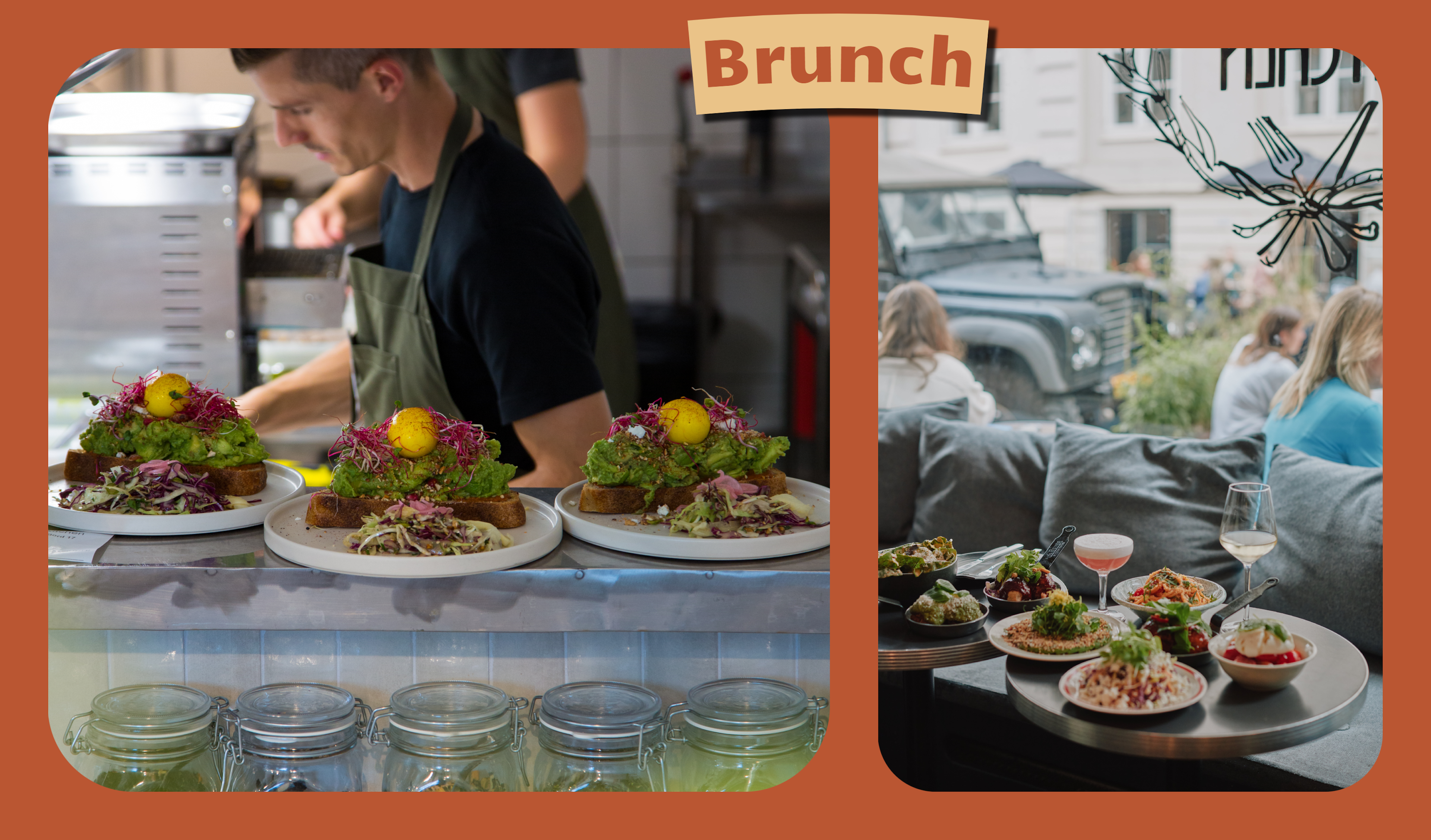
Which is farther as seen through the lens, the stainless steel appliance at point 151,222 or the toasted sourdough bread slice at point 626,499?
the stainless steel appliance at point 151,222

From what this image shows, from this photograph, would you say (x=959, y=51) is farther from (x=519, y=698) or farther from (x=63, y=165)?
(x=63, y=165)

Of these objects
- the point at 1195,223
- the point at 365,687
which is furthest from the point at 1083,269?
the point at 365,687

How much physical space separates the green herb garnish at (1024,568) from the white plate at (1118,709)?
0.53 feet

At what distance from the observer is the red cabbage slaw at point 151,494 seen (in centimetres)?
191

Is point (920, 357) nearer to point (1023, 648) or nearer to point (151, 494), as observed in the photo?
point (1023, 648)

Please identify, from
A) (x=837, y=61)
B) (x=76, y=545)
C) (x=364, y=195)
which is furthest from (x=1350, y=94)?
(x=76, y=545)

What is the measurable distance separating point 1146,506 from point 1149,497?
0.02 metres

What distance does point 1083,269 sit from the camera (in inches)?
77.8

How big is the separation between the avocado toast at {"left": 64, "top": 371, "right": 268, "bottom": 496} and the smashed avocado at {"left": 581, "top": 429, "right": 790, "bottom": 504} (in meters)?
0.61

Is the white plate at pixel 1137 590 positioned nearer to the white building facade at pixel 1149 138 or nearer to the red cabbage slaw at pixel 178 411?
the white building facade at pixel 1149 138

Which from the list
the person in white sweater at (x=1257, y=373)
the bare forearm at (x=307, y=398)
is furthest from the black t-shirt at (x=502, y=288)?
the person in white sweater at (x=1257, y=373)

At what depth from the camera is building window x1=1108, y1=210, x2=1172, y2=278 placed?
194 cm

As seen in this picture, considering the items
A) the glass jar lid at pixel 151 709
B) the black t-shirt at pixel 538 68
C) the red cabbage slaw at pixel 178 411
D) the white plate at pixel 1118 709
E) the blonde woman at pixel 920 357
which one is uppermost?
the black t-shirt at pixel 538 68

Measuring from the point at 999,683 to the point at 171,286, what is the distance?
6.84 feet
